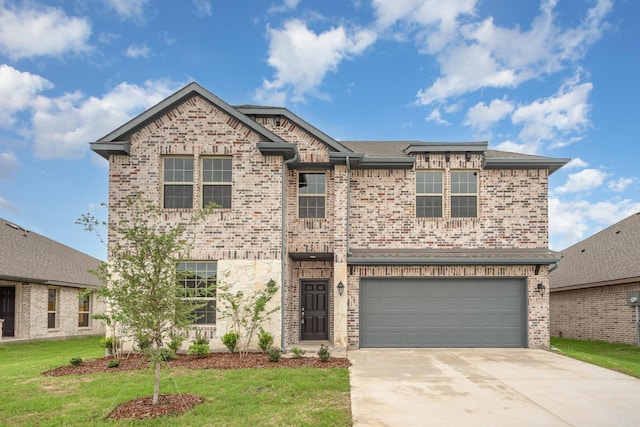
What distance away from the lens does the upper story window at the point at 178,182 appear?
14500 mm

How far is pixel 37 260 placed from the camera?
2244 cm

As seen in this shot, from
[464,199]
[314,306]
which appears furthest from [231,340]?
[464,199]

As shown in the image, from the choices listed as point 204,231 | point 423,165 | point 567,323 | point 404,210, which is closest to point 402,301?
point 404,210

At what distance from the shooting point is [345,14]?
51.5 ft

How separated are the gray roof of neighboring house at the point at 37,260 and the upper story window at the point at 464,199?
16209mm

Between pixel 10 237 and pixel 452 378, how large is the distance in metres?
21.1

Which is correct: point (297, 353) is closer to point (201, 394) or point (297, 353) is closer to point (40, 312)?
point (201, 394)

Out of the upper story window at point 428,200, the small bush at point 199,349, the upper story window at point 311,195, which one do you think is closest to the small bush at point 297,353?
the small bush at point 199,349

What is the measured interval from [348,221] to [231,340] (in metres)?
4.90

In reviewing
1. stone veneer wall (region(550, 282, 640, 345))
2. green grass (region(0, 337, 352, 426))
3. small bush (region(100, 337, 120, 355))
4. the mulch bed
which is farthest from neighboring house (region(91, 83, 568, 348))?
stone veneer wall (region(550, 282, 640, 345))

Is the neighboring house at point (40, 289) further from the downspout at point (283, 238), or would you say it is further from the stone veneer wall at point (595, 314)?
the stone veneer wall at point (595, 314)

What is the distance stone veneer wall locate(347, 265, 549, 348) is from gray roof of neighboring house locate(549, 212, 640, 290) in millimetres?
3828

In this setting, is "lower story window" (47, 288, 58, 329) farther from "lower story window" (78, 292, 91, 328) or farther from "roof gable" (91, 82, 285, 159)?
"roof gable" (91, 82, 285, 159)

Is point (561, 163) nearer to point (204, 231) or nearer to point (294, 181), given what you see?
point (294, 181)
